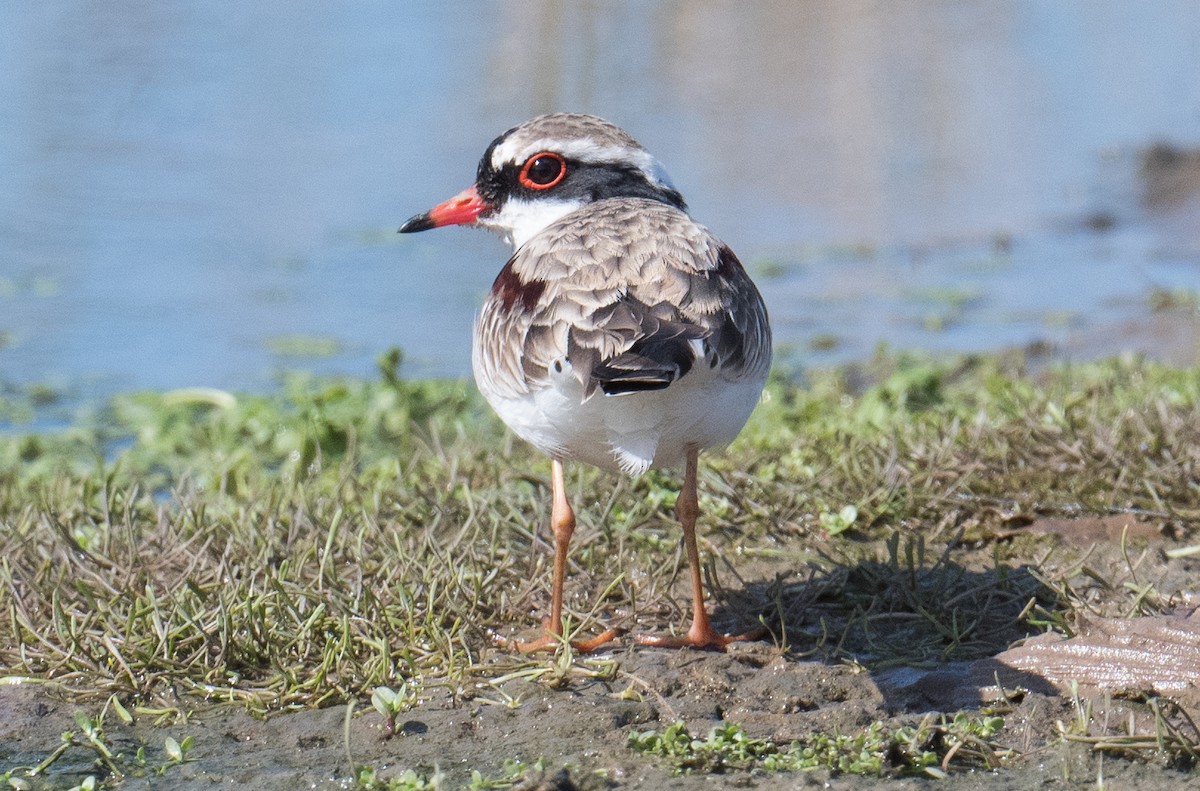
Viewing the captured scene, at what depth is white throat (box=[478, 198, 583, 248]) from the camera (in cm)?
535

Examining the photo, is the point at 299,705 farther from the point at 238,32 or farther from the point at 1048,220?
the point at 238,32

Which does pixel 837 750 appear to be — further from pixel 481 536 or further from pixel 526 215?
pixel 526 215

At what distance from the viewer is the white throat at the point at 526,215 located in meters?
5.35

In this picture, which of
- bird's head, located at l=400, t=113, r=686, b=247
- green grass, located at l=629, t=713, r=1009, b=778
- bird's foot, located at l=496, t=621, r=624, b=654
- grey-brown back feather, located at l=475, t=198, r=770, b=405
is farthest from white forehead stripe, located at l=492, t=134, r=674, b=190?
green grass, located at l=629, t=713, r=1009, b=778

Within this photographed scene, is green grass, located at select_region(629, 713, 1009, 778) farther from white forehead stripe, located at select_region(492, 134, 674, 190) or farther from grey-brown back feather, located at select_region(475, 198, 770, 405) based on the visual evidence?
white forehead stripe, located at select_region(492, 134, 674, 190)

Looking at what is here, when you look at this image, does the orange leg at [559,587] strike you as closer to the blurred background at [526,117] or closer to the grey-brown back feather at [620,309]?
the grey-brown back feather at [620,309]

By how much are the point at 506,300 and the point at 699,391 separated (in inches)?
29.6

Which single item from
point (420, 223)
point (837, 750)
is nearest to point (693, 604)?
point (837, 750)

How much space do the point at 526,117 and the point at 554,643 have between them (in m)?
10.3

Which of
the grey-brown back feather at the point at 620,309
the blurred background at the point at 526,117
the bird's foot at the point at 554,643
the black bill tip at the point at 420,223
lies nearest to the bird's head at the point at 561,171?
the black bill tip at the point at 420,223

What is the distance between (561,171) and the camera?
209 inches

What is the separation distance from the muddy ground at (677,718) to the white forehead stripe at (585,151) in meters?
1.82

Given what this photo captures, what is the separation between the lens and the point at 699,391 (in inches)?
158

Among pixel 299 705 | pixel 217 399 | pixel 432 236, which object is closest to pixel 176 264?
pixel 432 236
